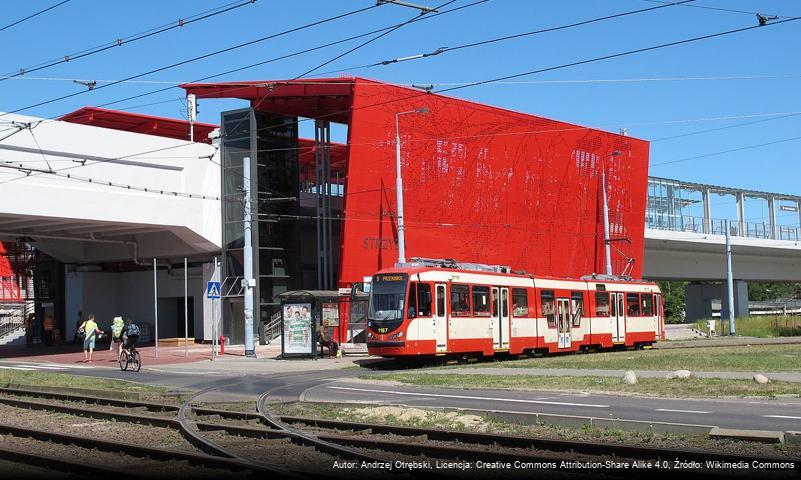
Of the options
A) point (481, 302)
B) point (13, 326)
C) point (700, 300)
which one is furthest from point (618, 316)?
point (700, 300)

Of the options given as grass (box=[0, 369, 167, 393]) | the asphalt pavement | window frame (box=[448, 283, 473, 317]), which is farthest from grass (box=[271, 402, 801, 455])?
window frame (box=[448, 283, 473, 317])

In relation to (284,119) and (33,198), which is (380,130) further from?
(33,198)

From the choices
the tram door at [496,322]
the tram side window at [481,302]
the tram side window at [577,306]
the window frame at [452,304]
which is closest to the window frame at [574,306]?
the tram side window at [577,306]

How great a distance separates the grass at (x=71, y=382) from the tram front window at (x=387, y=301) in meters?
7.84

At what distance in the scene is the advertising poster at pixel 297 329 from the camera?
109 feet

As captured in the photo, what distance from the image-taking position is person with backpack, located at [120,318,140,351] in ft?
91.0

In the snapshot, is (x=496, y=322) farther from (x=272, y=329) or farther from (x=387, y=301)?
(x=272, y=329)

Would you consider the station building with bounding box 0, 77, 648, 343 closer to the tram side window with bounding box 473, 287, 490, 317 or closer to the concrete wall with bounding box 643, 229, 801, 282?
the tram side window with bounding box 473, 287, 490, 317

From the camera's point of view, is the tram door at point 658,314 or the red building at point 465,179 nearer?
the tram door at point 658,314

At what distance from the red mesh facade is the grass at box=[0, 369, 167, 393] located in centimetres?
1814

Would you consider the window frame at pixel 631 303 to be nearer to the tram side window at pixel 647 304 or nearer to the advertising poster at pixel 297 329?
the tram side window at pixel 647 304

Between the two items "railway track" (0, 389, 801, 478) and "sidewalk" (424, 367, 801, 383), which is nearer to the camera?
"railway track" (0, 389, 801, 478)

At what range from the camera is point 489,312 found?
100 ft

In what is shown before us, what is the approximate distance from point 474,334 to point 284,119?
21578mm
